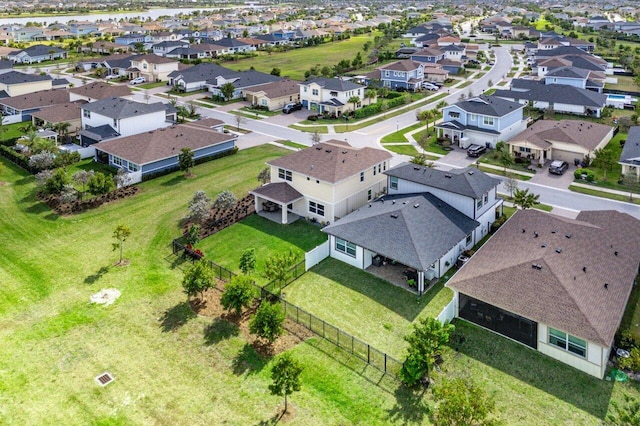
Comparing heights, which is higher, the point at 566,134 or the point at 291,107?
the point at 291,107

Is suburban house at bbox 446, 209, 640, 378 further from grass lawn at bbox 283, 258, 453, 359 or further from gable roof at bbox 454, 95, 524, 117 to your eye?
gable roof at bbox 454, 95, 524, 117

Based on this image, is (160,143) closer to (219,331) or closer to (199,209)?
(199,209)

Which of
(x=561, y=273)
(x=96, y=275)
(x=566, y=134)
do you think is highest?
(x=566, y=134)

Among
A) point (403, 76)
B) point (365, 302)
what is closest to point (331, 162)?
point (365, 302)

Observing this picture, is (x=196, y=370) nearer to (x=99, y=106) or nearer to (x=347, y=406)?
(x=347, y=406)

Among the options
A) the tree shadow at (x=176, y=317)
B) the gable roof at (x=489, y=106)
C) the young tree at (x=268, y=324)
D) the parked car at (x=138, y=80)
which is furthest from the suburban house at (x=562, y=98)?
the parked car at (x=138, y=80)

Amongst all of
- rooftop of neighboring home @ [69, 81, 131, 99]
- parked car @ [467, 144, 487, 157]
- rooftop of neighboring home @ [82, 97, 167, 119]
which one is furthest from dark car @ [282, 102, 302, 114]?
parked car @ [467, 144, 487, 157]
